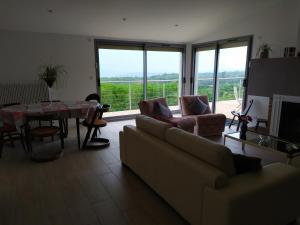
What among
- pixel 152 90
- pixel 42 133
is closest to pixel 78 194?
pixel 42 133

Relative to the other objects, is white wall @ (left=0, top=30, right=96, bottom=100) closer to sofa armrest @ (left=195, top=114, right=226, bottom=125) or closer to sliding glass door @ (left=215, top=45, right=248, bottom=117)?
sofa armrest @ (left=195, top=114, right=226, bottom=125)

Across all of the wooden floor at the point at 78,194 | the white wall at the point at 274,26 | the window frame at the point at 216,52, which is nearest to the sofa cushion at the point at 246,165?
the wooden floor at the point at 78,194

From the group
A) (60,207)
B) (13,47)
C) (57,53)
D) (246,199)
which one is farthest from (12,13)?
(246,199)

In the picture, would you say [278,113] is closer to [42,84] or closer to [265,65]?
[265,65]

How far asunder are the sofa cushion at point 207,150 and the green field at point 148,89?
408 centimetres

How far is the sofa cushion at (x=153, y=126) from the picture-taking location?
2250 mm

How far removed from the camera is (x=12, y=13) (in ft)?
12.8

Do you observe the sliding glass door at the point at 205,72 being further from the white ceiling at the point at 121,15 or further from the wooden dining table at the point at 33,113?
the wooden dining table at the point at 33,113

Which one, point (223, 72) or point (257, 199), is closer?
point (257, 199)

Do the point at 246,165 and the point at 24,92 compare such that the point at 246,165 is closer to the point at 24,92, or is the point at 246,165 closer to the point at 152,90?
the point at 24,92

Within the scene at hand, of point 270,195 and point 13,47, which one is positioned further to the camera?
point 13,47

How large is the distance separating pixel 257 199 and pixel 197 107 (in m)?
3.26

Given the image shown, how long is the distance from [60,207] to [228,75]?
197 inches

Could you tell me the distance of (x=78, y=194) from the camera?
238 centimetres
